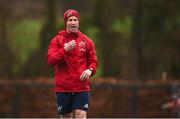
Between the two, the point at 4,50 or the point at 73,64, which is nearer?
the point at 73,64

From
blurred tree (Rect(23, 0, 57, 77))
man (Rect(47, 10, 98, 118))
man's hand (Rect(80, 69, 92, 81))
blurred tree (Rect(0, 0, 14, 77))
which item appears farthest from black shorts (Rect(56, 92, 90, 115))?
blurred tree (Rect(0, 0, 14, 77))

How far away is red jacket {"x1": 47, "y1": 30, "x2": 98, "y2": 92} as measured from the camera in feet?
30.1

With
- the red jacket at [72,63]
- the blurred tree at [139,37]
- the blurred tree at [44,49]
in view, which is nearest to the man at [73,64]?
the red jacket at [72,63]

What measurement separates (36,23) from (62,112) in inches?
676

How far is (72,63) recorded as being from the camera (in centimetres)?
918

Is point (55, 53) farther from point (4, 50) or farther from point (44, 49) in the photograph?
point (4, 50)

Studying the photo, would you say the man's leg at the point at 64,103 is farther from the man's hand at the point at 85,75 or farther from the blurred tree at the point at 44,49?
the blurred tree at the point at 44,49

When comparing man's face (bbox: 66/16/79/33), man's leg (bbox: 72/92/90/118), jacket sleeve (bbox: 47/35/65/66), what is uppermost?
man's face (bbox: 66/16/79/33)

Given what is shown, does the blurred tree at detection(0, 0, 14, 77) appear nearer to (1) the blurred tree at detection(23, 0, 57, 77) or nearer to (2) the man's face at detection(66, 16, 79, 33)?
(1) the blurred tree at detection(23, 0, 57, 77)

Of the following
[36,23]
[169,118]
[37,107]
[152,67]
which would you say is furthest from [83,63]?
[36,23]

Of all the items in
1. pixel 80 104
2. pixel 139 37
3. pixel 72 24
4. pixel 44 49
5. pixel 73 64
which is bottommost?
pixel 80 104

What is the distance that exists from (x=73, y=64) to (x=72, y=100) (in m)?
0.51

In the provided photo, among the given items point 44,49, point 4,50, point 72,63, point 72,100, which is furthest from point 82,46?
point 4,50

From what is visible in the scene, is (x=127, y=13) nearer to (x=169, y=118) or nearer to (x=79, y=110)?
(x=169, y=118)
